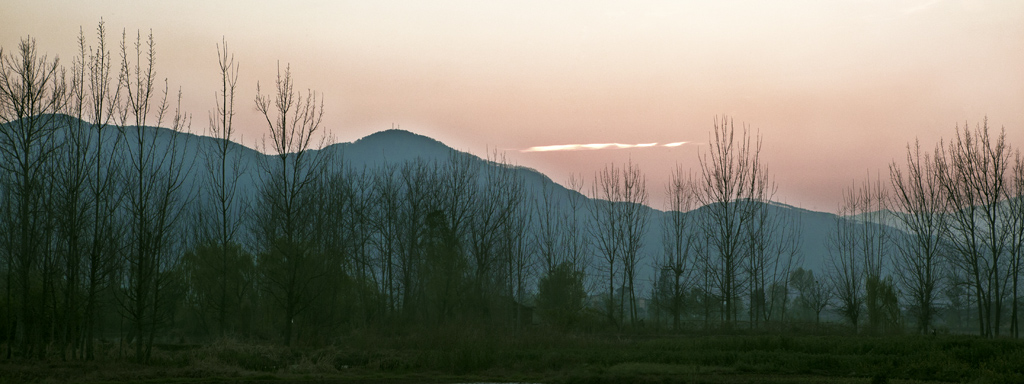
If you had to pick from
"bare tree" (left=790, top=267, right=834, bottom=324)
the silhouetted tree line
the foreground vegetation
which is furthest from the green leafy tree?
the foreground vegetation

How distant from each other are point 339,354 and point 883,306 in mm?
32374

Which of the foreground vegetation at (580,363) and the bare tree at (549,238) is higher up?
the bare tree at (549,238)

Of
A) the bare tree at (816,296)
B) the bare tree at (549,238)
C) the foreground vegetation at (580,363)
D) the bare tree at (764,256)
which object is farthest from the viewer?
the bare tree at (816,296)

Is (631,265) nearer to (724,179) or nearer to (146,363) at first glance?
(724,179)

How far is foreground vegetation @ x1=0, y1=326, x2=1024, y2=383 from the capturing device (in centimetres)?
1620

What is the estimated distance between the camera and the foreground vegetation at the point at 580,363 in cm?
1620

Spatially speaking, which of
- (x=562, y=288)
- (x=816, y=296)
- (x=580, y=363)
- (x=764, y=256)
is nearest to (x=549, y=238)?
(x=562, y=288)

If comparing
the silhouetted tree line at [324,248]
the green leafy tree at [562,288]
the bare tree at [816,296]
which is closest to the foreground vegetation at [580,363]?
the silhouetted tree line at [324,248]

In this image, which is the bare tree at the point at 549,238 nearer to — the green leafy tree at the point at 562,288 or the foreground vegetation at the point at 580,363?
the green leafy tree at the point at 562,288

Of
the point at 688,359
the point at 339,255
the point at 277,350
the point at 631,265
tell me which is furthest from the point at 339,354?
the point at 631,265

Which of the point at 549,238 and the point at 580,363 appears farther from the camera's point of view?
the point at 549,238

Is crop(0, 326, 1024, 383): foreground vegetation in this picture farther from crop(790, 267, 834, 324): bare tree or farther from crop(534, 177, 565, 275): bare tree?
crop(534, 177, 565, 275): bare tree

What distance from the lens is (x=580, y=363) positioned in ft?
64.4

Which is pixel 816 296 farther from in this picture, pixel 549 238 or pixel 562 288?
pixel 549 238
